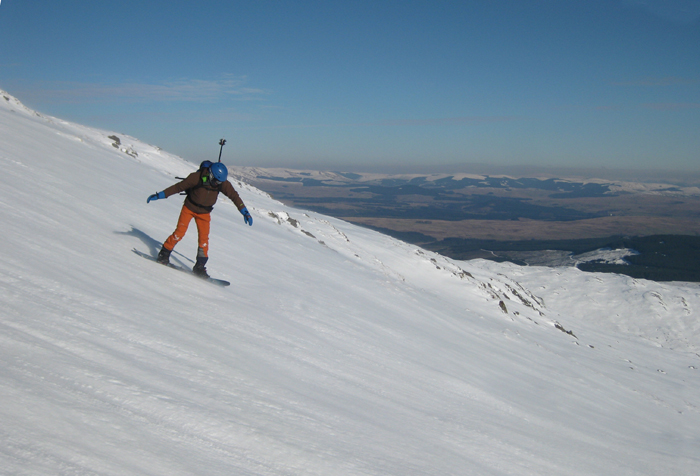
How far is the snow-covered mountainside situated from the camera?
11.0ft

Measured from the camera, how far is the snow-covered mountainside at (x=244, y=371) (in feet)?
11.0

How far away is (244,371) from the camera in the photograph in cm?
512

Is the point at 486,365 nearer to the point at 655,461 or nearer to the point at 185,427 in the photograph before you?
the point at 655,461

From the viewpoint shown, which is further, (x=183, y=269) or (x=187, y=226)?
(x=183, y=269)

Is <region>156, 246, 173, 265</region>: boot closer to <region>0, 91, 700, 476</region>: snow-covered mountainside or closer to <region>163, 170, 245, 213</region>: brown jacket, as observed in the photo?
<region>0, 91, 700, 476</region>: snow-covered mountainside

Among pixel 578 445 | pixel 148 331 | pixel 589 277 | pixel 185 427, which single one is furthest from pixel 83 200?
pixel 589 277

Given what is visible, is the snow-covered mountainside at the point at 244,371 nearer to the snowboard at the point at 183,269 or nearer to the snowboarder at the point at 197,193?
the snowboard at the point at 183,269

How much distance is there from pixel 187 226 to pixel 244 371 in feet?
14.3

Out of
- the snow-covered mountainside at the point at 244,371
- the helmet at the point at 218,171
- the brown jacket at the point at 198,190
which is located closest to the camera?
the snow-covered mountainside at the point at 244,371

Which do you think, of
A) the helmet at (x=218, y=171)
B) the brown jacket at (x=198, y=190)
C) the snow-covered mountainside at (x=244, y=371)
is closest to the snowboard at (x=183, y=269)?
the snow-covered mountainside at (x=244, y=371)

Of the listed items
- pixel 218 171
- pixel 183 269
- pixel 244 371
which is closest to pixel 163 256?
pixel 183 269

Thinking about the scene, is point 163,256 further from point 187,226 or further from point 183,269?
point 187,226

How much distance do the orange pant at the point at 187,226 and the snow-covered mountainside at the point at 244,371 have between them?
0.67 meters

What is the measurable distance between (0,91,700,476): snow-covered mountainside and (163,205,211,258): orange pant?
0.67m
